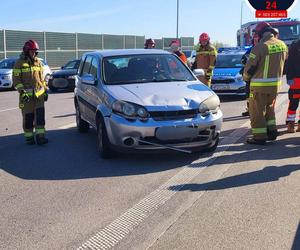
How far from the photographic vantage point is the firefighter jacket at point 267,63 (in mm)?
7656

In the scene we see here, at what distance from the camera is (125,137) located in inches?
261

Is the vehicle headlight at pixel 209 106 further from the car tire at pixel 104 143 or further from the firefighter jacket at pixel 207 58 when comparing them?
the firefighter jacket at pixel 207 58

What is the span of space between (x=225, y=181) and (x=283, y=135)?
10.2ft

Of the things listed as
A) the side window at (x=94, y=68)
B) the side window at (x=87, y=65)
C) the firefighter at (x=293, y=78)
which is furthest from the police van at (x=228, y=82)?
the side window at (x=94, y=68)

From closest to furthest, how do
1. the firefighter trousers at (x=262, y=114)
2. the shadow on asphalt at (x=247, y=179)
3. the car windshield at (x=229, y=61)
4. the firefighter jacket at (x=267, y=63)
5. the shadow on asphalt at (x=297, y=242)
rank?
1. the shadow on asphalt at (x=297, y=242)
2. the shadow on asphalt at (x=247, y=179)
3. the firefighter jacket at (x=267, y=63)
4. the firefighter trousers at (x=262, y=114)
5. the car windshield at (x=229, y=61)

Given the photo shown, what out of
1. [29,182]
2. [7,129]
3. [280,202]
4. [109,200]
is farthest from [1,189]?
[7,129]

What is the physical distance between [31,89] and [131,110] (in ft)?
8.08

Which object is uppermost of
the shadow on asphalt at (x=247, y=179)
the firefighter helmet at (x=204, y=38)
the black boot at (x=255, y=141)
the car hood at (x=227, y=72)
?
Answer: the firefighter helmet at (x=204, y=38)

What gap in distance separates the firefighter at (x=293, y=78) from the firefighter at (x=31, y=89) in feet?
14.2

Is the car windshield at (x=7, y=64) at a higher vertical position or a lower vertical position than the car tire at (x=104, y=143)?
higher

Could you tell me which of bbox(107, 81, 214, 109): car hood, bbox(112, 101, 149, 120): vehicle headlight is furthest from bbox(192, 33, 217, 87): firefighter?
bbox(112, 101, 149, 120): vehicle headlight

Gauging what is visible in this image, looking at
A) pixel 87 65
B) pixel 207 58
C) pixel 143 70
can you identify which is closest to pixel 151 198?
pixel 143 70

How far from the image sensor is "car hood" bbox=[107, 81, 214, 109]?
6660 mm

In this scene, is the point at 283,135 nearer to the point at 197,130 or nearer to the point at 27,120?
the point at 197,130
